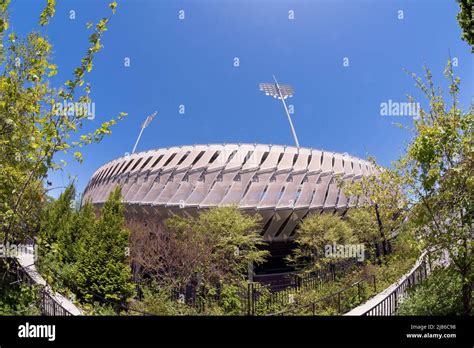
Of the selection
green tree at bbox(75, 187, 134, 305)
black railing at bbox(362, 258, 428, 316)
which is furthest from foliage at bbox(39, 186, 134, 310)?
black railing at bbox(362, 258, 428, 316)

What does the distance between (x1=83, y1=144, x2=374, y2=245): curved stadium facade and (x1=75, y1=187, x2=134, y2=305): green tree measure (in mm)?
13997

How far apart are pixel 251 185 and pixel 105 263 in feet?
57.8

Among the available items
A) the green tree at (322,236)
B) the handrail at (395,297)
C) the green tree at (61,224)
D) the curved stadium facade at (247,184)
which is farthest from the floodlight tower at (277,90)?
the handrail at (395,297)

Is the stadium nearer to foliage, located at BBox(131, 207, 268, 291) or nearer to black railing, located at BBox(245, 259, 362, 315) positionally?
foliage, located at BBox(131, 207, 268, 291)

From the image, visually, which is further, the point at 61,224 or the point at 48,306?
the point at 61,224

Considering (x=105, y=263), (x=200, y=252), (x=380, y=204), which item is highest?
(x=380, y=204)

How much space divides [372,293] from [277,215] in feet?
57.3

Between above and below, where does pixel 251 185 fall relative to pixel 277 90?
below

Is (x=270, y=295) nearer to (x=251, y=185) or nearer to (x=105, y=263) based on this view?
(x=105, y=263)

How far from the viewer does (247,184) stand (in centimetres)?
2900

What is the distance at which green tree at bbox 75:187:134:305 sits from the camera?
1257cm

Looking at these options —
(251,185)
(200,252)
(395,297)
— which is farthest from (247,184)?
(395,297)

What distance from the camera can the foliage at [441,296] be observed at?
6578mm

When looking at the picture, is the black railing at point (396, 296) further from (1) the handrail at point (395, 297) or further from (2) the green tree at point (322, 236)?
(2) the green tree at point (322, 236)
